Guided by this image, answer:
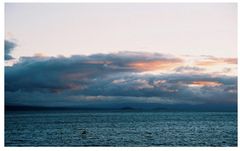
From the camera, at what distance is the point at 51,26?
56.0 feet

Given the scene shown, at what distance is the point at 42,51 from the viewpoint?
23141 mm

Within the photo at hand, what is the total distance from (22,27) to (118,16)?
13.5 ft

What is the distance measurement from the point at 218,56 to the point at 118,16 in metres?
5.17

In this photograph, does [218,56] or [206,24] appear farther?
[218,56]

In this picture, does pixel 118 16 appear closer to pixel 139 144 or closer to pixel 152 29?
pixel 152 29

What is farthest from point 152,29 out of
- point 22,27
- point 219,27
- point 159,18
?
point 22,27

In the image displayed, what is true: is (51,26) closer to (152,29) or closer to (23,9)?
(23,9)

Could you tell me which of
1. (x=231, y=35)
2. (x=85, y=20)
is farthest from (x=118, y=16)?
(x=231, y=35)

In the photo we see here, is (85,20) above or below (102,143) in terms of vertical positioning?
above
